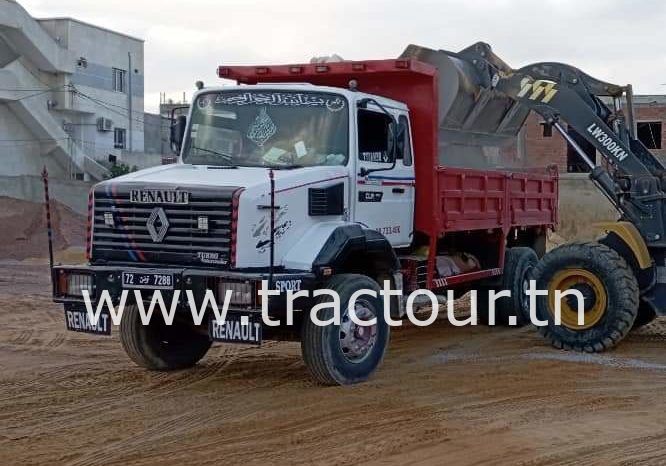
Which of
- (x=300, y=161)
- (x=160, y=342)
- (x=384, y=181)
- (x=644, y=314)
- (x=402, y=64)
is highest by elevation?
(x=402, y=64)

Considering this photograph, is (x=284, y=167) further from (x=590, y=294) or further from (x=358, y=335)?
(x=590, y=294)

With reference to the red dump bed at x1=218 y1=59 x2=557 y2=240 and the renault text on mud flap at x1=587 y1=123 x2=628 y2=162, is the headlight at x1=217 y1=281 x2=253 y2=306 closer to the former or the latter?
the red dump bed at x1=218 y1=59 x2=557 y2=240

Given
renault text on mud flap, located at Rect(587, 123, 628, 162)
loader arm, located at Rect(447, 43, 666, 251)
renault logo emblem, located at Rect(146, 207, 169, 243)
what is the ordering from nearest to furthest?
renault logo emblem, located at Rect(146, 207, 169, 243) < loader arm, located at Rect(447, 43, 666, 251) < renault text on mud flap, located at Rect(587, 123, 628, 162)

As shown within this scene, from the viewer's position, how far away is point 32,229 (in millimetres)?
26422

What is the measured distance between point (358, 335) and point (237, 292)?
1340 mm

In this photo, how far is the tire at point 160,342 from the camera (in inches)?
361

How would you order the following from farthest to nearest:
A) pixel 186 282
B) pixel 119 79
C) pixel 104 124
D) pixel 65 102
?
1. pixel 119 79
2. pixel 104 124
3. pixel 65 102
4. pixel 186 282

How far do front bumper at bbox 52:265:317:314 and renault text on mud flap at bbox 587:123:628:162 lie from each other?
14.2 ft

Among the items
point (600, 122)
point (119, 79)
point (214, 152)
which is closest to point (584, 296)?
point (600, 122)

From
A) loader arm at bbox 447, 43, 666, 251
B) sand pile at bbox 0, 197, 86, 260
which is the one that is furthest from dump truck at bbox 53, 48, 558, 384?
sand pile at bbox 0, 197, 86, 260

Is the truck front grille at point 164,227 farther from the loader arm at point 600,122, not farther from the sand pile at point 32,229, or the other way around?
the sand pile at point 32,229

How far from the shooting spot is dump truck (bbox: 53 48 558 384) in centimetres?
800

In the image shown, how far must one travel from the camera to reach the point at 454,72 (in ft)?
36.5

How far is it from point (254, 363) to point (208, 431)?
9.43 feet
